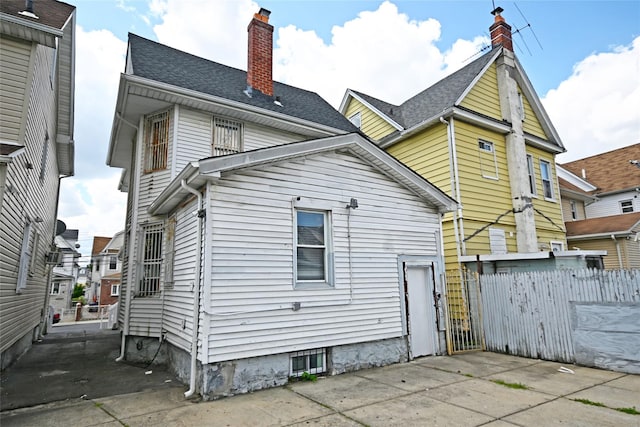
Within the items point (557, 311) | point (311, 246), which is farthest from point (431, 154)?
point (311, 246)

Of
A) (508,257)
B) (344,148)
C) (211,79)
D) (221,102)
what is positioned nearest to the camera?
(344,148)

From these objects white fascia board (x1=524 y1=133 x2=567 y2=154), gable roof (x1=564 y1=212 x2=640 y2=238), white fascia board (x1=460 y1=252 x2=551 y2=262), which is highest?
white fascia board (x1=524 y1=133 x2=567 y2=154)

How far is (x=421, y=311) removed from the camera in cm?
841

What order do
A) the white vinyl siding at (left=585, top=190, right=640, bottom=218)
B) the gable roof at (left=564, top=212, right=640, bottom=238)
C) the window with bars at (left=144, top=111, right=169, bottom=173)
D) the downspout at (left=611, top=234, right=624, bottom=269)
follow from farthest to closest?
1. the white vinyl siding at (left=585, top=190, right=640, bottom=218)
2. the downspout at (left=611, top=234, right=624, bottom=269)
3. the gable roof at (left=564, top=212, right=640, bottom=238)
4. the window with bars at (left=144, top=111, right=169, bottom=173)

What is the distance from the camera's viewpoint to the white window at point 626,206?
20.9m

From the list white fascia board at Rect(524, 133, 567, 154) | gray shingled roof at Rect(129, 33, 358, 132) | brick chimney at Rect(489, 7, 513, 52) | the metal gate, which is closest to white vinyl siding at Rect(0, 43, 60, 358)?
gray shingled roof at Rect(129, 33, 358, 132)

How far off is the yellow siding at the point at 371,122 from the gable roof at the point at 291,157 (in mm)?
6098

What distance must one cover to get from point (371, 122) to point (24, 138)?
11.9 metres

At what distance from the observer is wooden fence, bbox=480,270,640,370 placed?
21.9 ft

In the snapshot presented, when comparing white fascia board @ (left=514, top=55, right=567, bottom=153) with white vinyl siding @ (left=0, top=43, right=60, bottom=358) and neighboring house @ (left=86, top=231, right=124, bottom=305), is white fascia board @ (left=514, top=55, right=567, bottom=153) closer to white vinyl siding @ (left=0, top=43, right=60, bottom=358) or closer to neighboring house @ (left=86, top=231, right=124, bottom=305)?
white vinyl siding @ (left=0, top=43, right=60, bottom=358)

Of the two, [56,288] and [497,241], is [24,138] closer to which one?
[497,241]

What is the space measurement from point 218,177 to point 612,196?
2489cm

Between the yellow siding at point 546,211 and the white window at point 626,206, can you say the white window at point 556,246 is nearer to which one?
the yellow siding at point 546,211

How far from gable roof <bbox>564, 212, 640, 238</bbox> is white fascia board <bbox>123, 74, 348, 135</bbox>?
13262 millimetres
